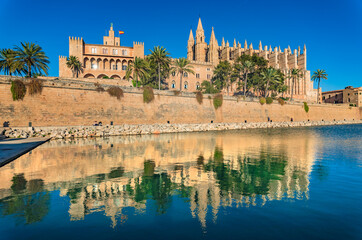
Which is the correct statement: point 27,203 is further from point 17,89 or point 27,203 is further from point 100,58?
point 100,58

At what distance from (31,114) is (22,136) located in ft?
14.6

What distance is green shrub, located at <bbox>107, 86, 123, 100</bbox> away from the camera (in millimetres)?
32219

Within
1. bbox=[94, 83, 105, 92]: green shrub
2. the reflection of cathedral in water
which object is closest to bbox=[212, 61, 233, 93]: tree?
bbox=[94, 83, 105, 92]: green shrub

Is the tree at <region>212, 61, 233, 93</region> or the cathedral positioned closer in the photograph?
the tree at <region>212, 61, 233, 93</region>

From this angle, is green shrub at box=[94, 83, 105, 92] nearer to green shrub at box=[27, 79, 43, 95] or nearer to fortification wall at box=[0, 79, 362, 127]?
fortification wall at box=[0, 79, 362, 127]

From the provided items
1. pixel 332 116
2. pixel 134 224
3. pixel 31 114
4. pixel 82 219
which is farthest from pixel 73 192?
pixel 332 116

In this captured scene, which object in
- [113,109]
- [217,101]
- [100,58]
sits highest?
[100,58]

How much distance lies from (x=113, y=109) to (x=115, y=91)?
258 cm

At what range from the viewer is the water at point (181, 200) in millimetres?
5086

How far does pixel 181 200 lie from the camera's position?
690 centimetres

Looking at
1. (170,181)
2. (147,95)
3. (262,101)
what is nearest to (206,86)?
(262,101)

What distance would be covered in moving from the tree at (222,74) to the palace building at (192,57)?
20.5 ft

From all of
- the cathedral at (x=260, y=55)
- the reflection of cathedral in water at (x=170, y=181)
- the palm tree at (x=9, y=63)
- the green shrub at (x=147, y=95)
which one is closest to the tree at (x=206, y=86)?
the cathedral at (x=260, y=55)

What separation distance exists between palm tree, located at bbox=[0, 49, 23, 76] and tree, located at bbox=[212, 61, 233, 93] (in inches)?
1835
